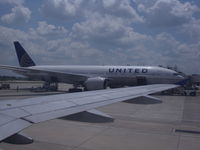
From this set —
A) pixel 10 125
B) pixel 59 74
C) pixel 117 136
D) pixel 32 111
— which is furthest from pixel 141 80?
pixel 10 125

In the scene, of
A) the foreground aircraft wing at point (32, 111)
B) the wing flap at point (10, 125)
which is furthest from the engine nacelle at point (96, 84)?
the wing flap at point (10, 125)

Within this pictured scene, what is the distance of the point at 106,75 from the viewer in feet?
89.4

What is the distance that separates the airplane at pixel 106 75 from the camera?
25.1 m

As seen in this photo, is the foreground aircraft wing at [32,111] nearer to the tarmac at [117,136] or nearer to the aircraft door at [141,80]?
the tarmac at [117,136]

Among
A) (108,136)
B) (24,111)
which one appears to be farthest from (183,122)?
(24,111)

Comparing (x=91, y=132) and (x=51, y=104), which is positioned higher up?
(x=51, y=104)

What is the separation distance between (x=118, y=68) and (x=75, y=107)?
22.8 m

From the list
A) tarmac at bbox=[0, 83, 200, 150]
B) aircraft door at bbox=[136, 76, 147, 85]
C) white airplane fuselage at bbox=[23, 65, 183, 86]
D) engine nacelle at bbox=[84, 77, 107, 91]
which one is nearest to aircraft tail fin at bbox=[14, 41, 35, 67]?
white airplane fuselage at bbox=[23, 65, 183, 86]

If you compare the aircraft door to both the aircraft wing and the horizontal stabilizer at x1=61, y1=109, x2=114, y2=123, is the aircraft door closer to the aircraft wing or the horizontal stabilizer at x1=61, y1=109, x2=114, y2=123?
the aircraft wing

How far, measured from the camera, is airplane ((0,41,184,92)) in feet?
82.4

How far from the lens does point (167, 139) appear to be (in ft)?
23.7

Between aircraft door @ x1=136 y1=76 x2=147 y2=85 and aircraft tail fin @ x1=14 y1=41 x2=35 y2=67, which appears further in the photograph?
aircraft tail fin @ x1=14 y1=41 x2=35 y2=67

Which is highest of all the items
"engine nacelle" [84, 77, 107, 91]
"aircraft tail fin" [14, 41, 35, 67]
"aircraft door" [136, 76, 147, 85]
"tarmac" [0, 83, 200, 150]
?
"aircraft tail fin" [14, 41, 35, 67]

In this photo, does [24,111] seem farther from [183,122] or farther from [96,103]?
[183,122]
